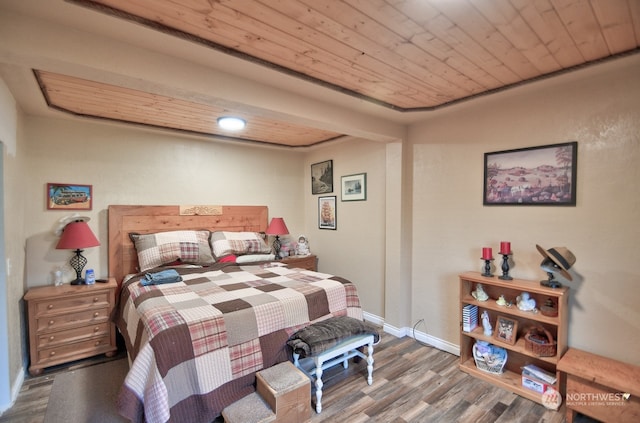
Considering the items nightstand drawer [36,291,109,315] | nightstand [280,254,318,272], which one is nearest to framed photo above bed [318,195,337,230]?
Result: nightstand [280,254,318,272]

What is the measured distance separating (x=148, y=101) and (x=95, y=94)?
15.1 inches


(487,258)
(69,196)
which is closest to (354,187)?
(487,258)

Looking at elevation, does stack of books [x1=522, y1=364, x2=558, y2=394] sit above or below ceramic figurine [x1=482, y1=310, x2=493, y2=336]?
below

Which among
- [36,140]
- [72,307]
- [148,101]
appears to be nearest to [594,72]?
[148,101]

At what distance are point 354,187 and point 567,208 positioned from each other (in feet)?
7.38

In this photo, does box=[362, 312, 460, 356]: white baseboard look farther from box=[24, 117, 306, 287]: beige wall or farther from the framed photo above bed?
box=[24, 117, 306, 287]: beige wall

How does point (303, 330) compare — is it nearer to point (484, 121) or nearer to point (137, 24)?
point (137, 24)

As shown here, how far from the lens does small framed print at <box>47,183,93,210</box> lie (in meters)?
2.93

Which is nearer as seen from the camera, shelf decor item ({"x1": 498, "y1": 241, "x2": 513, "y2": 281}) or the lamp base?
the lamp base

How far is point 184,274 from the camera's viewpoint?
2.99 metres

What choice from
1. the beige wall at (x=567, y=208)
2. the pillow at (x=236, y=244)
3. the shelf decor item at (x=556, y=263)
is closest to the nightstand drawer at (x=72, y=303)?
the pillow at (x=236, y=244)

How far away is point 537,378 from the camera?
7.28 ft

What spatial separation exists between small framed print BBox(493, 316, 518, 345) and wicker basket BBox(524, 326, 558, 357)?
0.09 m

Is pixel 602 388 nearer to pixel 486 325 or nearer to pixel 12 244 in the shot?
pixel 486 325
